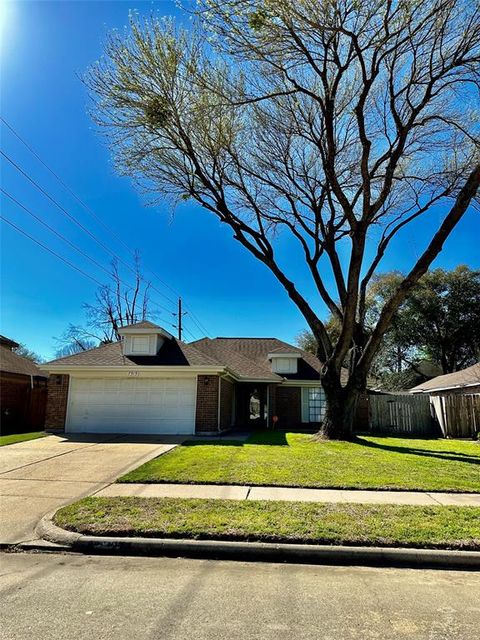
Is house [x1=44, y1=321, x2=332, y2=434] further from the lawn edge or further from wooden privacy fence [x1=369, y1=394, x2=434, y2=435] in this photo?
the lawn edge

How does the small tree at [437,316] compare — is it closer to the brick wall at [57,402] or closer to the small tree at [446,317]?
the small tree at [446,317]

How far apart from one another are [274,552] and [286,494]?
219cm

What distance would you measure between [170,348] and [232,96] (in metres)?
9.08

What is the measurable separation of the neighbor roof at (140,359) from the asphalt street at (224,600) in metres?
10.8

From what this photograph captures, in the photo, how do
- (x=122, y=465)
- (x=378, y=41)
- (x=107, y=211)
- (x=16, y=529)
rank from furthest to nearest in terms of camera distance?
(x=107, y=211) < (x=378, y=41) < (x=122, y=465) < (x=16, y=529)

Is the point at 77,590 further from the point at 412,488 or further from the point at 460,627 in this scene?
the point at 412,488

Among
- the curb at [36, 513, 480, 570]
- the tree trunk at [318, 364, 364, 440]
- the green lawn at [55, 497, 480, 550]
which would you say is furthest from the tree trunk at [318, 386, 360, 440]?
the curb at [36, 513, 480, 570]

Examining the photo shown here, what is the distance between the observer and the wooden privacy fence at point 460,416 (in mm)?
16766

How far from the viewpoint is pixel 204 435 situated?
14352 mm

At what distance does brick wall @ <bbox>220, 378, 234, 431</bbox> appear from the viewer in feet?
52.0

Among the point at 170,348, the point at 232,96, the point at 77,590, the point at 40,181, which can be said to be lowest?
the point at 77,590

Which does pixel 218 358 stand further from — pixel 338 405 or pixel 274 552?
pixel 274 552

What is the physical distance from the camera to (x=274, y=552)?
14.1 ft

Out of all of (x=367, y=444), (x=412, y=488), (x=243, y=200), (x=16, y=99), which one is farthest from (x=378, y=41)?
(x=367, y=444)
